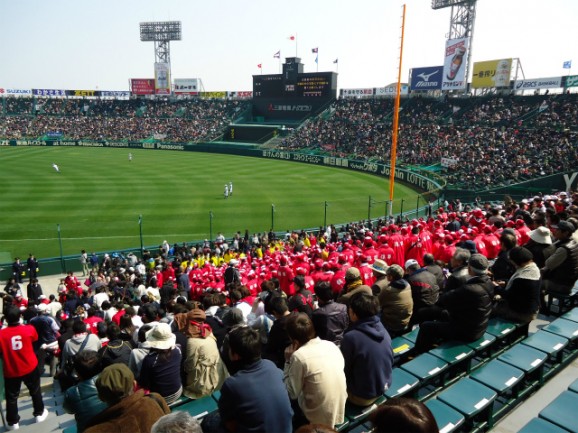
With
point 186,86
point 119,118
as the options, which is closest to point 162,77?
point 186,86

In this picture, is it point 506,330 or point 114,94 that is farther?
point 114,94

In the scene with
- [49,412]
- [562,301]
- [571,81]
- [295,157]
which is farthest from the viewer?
[295,157]

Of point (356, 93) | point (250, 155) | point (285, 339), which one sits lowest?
point (250, 155)

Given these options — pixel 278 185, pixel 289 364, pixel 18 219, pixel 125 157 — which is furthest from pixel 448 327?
pixel 125 157

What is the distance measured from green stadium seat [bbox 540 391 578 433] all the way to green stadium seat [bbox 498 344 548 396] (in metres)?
0.67

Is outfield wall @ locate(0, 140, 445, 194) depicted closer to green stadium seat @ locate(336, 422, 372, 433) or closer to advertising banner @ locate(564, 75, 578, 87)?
advertising banner @ locate(564, 75, 578, 87)

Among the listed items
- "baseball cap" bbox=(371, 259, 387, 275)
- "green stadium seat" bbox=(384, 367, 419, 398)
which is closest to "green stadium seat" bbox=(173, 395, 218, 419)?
"green stadium seat" bbox=(384, 367, 419, 398)

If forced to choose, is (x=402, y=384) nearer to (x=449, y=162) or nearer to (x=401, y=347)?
(x=401, y=347)

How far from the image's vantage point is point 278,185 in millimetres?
35625

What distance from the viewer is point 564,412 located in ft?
11.8

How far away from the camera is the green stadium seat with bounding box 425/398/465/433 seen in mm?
3678

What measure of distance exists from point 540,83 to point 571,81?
2.85 m

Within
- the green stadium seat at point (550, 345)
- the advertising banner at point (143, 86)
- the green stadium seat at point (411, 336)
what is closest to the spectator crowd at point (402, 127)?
the advertising banner at point (143, 86)

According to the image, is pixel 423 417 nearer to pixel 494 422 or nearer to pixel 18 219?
pixel 494 422
